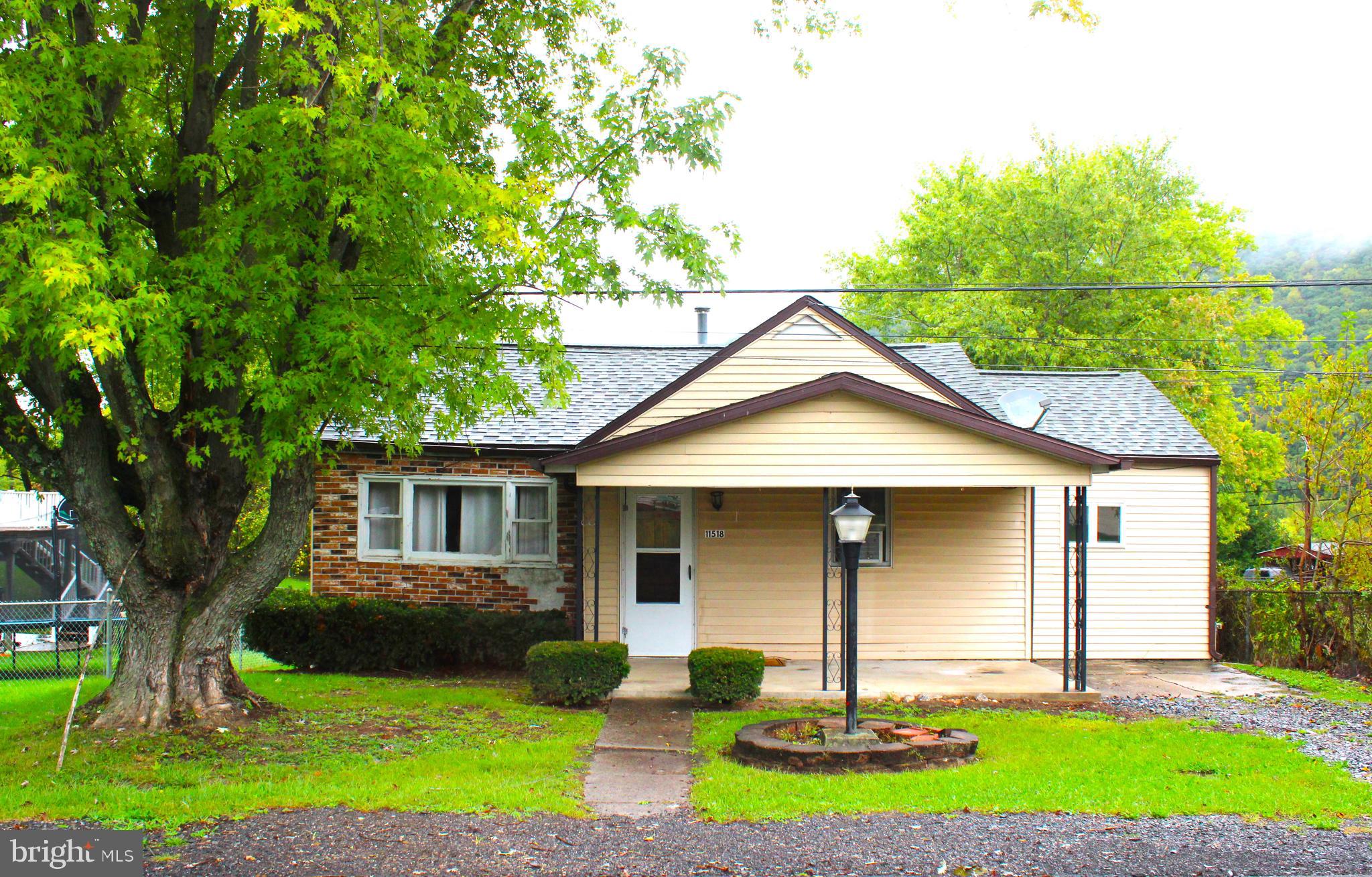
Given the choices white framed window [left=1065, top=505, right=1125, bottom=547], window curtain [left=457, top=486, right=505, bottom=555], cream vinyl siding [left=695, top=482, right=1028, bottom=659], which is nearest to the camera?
cream vinyl siding [left=695, top=482, right=1028, bottom=659]

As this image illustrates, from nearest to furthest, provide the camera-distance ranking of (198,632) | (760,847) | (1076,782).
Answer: (760,847), (1076,782), (198,632)

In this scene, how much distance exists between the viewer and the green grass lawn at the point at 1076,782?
7.02 m

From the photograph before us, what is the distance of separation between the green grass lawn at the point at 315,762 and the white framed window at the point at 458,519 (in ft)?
11.1

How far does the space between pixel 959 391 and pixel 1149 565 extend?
362 cm

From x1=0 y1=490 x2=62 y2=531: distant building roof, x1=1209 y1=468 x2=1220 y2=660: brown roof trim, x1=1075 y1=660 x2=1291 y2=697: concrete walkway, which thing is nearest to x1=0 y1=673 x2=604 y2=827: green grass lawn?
x1=1075 y1=660 x2=1291 y2=697: concrete walkway

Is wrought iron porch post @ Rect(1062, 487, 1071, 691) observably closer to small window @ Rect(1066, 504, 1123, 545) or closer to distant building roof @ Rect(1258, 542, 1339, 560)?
small window @ Rect(1066, 504, 1123, 545)

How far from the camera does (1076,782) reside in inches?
303

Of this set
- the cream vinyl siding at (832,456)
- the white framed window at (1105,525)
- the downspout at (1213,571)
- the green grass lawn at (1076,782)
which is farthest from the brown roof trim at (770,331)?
the green grass lawn at (1076,782)

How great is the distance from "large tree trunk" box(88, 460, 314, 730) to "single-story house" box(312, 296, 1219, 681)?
2973 millimetres

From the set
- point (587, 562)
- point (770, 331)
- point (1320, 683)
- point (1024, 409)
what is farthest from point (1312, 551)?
point (587, 562)

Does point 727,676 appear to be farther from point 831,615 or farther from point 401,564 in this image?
point 401,564

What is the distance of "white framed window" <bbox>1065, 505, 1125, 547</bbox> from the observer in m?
14.4

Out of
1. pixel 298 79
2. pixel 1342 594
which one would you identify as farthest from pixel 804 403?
pixel 1342 594

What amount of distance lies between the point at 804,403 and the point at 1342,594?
8160mm
